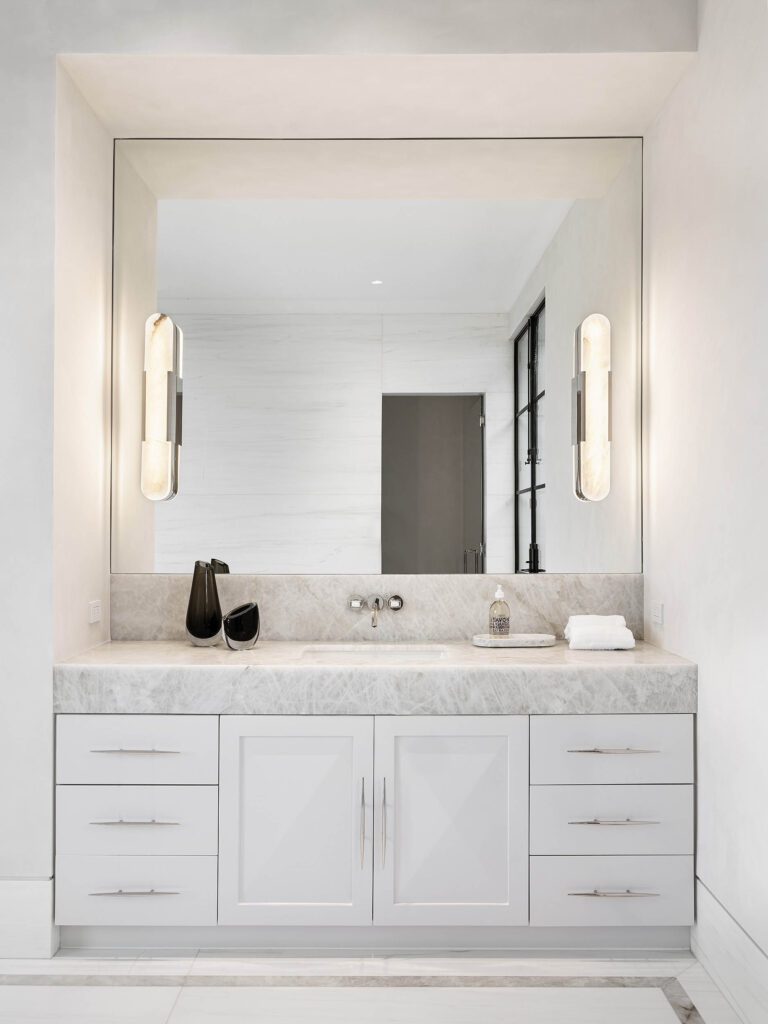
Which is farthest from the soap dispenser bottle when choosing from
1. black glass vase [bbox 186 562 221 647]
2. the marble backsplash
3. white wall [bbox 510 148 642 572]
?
black glass vase [bbox 186 562 221 647]

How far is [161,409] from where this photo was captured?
277 cm

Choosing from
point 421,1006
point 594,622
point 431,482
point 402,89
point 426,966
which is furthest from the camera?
point 431,482

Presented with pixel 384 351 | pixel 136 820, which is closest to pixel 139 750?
pixel 136 820

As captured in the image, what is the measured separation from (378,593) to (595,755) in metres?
0.90

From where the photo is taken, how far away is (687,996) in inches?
80.4

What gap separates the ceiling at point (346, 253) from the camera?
2.79 metres

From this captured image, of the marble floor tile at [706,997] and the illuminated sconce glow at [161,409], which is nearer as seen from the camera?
the marble floor tile at [706,997]

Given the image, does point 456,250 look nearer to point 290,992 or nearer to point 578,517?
point 578,517

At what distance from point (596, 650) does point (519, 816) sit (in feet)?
1.83

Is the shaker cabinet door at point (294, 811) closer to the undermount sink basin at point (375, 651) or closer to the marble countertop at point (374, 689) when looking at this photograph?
the marble countertop at point (374, 689)

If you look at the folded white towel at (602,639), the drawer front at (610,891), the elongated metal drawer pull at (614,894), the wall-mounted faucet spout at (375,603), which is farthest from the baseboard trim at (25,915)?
the folded white towel at (602,639)

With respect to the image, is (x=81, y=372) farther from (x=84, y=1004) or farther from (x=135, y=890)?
(x=84, y=1004)

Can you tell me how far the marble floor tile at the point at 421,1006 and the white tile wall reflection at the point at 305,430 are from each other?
1.24 m

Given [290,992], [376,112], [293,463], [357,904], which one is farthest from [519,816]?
[376,112]
